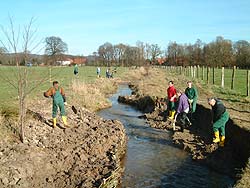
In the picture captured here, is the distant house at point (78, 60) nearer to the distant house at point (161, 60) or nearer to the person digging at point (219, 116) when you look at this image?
the distant house at point (161, 60)

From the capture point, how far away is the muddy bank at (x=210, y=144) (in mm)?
10859

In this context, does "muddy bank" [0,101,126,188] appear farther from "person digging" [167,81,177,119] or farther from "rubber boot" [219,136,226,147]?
"person digging" [167,81,177,119]

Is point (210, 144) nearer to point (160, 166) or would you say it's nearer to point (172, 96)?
point (160, 166)

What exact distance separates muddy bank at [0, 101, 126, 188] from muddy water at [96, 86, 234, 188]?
0.55 metres

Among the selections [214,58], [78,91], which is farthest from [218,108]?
[214,58]

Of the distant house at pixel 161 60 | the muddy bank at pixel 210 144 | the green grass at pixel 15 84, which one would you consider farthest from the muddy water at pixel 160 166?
the distant house at pixel 161 60

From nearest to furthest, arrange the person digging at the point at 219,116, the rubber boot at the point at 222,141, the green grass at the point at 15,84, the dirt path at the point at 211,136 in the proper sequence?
1. the dirt path at the point at 211,136
2. the person digging at the point at 219,116
3. the rubber boot at the point at 222,141
4. the green grass at the point at 15,84

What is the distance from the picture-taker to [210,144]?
12633 mm

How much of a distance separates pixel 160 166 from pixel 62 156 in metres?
3.45

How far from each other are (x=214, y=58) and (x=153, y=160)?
63.8 metres

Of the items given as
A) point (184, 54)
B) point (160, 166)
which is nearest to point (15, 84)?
point (160, 166)

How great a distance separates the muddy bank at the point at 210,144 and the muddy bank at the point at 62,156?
9.61 ft

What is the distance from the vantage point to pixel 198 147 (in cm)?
1294

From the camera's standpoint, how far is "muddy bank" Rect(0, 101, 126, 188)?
8.73 m
